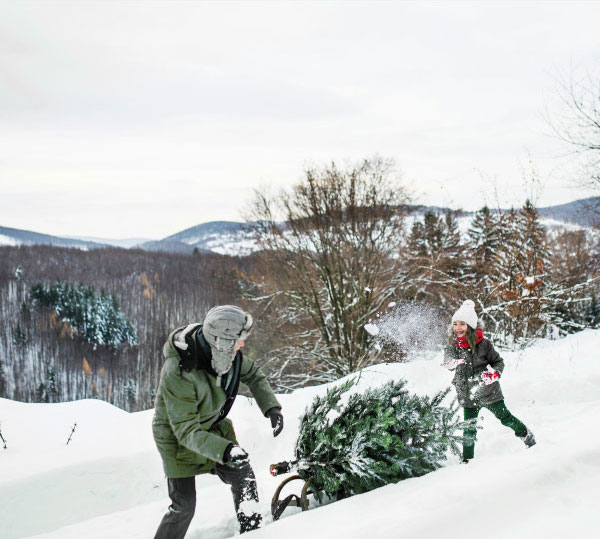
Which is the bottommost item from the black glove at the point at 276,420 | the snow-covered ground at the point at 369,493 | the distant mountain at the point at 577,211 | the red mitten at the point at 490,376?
the snow-covered ground at the point at 369,493

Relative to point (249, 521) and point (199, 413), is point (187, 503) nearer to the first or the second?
point (249, 521)

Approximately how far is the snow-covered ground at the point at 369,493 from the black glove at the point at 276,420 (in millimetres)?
541

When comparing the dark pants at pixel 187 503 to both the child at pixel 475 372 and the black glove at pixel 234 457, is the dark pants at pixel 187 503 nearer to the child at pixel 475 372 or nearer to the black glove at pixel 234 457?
the black glove at pixel 234 457

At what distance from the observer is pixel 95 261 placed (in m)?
104

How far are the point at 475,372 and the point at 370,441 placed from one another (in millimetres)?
1713

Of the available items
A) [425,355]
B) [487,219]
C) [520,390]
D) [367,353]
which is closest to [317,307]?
[367,353]

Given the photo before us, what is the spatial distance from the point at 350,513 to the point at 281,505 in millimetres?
656

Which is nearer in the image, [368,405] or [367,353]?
[368,405]

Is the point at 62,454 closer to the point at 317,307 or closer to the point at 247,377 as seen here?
the point at 247,377

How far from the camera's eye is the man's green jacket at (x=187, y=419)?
268 cm

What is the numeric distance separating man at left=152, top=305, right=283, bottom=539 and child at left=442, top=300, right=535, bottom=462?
240 cm

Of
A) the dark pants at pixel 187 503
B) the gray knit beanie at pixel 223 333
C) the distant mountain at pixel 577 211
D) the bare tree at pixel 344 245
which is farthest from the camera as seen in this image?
the bare tree at pixel 344 245

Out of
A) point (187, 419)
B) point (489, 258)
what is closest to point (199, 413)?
point (187, 419)

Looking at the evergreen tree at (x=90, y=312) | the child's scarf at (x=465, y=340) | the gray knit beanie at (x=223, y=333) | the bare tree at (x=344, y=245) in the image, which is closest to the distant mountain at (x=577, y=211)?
the bare tree at (x=344, y=245)
